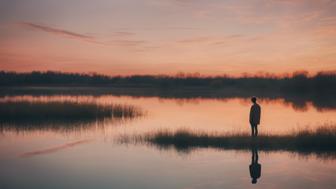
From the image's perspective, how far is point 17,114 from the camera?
29.3 meters

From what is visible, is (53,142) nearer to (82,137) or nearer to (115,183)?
(82,137)

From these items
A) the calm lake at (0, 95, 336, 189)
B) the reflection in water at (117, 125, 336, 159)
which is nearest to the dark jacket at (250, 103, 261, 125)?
the reflection in water at (117, 125, 336, 159)

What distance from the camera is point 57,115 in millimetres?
30328

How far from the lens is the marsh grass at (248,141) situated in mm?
16172

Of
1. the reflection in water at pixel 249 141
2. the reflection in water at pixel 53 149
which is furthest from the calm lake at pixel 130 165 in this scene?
the reflection in water at pixel 249 141

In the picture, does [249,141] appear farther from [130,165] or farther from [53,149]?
[53,149]

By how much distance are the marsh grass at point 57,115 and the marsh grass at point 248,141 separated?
8.78 metres

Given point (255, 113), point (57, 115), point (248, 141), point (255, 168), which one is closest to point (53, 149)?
point (248, 141)

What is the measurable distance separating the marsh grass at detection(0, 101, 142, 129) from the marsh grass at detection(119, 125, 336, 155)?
28.8 feet

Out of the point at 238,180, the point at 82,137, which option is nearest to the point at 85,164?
the point at 238,180

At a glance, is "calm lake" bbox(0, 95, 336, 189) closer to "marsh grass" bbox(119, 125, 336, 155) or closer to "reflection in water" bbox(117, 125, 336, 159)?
"reflection in water" bbox(117, 125, 336, 159)

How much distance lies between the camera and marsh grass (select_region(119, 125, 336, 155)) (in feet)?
53.1

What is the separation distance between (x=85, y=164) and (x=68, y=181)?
2.49 m

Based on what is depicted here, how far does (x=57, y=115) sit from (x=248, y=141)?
18.2 m
